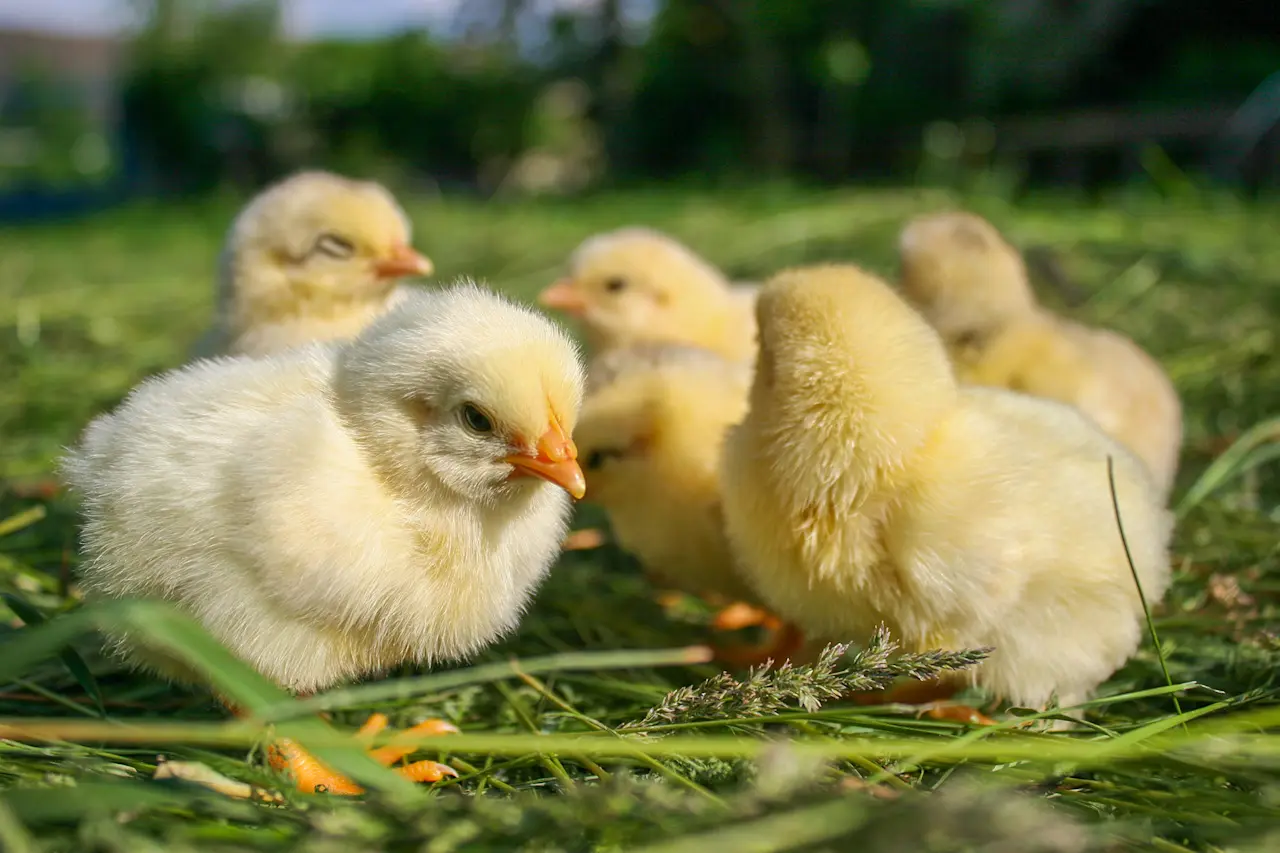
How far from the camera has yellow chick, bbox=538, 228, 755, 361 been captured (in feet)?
10.4

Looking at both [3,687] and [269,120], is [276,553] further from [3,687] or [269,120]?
[269,120]

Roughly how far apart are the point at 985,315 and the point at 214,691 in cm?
204

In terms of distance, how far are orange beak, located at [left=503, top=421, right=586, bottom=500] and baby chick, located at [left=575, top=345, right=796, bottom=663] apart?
739 millimetres

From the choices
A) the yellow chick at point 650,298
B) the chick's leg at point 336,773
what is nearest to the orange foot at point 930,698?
the chick's leg at point 336,773

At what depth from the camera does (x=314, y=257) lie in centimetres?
254

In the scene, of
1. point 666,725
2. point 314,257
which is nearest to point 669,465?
point 666,725

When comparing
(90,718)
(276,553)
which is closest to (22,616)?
(90,718)

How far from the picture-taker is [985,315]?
2.67m

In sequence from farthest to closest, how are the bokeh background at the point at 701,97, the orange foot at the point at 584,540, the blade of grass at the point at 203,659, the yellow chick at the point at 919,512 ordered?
the bokeh background at the point at 701,97 → the orange foot at the point at 584,540 → the yellow chick at the point at 919,512 → the blade of grass at the point at 203,659

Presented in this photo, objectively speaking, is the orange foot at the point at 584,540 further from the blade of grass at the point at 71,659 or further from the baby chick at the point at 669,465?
the blade of grass at the point at 71,659

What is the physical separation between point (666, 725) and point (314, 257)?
5.27 ft

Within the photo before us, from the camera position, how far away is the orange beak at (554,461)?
1.55 meters

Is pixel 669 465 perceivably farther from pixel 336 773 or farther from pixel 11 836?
pixel 11 836

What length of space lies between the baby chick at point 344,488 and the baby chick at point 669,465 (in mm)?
661
